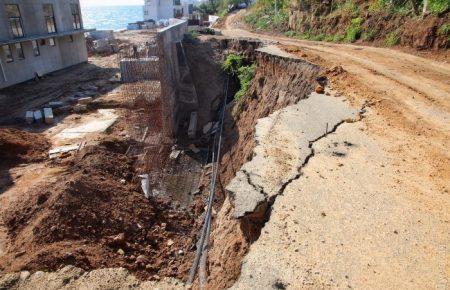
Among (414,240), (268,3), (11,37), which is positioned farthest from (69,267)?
(268,3)

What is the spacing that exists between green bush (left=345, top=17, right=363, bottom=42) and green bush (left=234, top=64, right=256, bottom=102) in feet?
18.2

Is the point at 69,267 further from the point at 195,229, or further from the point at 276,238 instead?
the point at 276,238

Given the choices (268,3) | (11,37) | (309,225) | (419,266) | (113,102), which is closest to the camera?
(419,266)

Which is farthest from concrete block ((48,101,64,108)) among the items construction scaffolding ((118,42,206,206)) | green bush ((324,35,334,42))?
green bush ((324,35,334,42))

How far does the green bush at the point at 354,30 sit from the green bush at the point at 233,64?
5.89 meters

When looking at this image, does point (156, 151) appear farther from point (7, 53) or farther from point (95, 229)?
point (7, 53)

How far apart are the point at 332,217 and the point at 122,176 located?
27.6 feet

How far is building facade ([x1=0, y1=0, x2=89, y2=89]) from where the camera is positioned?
20078mm

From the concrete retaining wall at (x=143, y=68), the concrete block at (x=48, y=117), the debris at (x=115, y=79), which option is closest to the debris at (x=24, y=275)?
the concrete retaining wall at (x=143, y=68)

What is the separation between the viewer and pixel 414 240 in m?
4.30

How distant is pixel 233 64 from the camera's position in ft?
59.4

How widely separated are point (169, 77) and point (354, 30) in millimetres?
10341

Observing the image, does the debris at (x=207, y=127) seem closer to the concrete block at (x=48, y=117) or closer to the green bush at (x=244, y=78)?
the green bush at (x=244, y=78)

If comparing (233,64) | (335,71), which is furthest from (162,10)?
(335,71)
